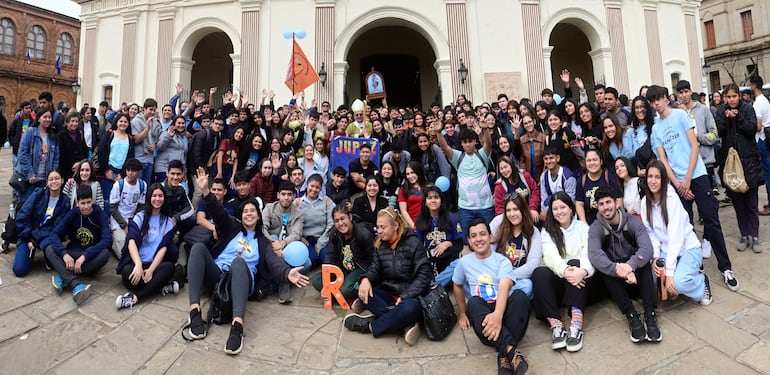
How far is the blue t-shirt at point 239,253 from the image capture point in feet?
13.9

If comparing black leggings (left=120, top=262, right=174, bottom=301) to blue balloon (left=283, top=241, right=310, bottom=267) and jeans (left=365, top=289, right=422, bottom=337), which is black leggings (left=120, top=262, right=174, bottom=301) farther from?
jeans (left=365, top=289, right=422, bottom=337)

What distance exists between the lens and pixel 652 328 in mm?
3289

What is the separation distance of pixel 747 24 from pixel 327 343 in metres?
42.5

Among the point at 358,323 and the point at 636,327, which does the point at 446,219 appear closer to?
the point at 358,323

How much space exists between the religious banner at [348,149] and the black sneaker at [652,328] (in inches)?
179

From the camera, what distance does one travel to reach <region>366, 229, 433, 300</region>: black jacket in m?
3.82

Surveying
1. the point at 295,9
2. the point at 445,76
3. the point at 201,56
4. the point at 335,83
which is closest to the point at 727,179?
the point at 445,76

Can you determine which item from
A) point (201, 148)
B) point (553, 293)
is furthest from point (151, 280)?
point (553, 293)

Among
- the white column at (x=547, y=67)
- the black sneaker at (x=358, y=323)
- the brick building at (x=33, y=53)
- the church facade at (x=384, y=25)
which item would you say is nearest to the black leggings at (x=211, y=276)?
the black sneaker at (x=358, y=323)

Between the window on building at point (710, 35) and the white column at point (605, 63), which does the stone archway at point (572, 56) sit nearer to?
the white column at point (605, 63)

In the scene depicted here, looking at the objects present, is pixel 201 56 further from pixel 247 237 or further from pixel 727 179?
pixel 727 179

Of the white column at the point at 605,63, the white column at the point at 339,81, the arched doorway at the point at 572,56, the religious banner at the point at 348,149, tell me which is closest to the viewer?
the religious banner at the point at 348,149

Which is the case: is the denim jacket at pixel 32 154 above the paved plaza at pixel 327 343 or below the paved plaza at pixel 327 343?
above

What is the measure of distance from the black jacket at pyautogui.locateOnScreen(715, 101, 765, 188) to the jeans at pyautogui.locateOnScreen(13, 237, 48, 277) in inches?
307
